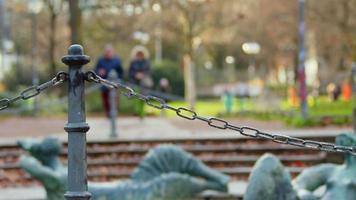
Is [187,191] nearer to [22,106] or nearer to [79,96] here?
[79,96]

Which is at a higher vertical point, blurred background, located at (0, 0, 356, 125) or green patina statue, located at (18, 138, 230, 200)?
blurred background, located at (0, 0, 356, 125)

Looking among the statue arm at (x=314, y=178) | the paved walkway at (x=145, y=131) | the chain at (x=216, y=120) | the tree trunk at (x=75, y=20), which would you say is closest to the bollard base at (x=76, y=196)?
the chain at (x=216, y=120)

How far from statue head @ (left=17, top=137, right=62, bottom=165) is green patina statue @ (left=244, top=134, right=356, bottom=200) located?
3.24m

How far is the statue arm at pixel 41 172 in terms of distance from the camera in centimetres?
909

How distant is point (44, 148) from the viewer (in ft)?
30.7

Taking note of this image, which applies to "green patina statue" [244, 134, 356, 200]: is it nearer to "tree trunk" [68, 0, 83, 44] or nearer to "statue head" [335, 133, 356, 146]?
"statue head" [335, 133, 356, 146]

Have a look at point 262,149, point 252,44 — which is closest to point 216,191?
point 262,149

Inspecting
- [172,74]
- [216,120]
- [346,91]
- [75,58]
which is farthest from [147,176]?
[172,74]

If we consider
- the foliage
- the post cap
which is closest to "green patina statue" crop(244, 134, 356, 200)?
the post cap

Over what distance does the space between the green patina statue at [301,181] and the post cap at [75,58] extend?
7.09ft

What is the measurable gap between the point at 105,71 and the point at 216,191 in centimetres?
853

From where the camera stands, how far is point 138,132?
16.5 m

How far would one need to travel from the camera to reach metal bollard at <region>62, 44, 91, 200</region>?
4.92 metres

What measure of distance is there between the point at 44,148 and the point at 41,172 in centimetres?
32
